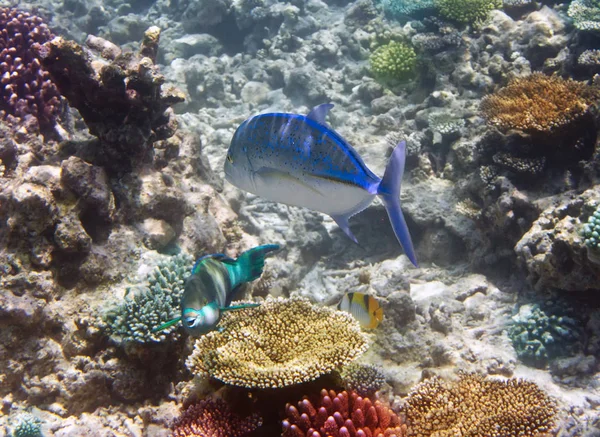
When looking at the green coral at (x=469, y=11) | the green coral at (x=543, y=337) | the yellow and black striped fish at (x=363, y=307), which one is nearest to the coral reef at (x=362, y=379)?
the yellow and black striped fish at (x=363, y=307)

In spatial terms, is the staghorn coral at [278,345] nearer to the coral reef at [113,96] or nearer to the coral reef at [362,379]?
the coral reef at [362,379]

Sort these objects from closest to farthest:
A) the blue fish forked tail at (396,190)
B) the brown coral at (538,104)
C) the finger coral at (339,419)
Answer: the blue fish forked tail at (396,190), the finger coral at (339,419), the brown coral at (538,104)

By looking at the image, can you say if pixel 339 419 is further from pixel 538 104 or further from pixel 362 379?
pixel 538 104

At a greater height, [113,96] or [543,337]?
[113,96]

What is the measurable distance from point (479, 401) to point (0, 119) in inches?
249

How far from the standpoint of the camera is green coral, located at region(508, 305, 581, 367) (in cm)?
440

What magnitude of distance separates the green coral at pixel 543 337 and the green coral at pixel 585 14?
5407 millimetres

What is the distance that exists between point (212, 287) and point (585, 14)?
8946 millimetres

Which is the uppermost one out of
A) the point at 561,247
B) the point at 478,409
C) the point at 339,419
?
the point at 561,247

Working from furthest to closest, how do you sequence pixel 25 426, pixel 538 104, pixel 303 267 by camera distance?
pixel 303 267 → pixel 538 104 → pixel 25 426

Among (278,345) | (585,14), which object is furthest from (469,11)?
(278,345)

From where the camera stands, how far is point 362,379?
345 centimetres

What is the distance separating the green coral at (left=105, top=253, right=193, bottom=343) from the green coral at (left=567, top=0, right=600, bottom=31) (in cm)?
784

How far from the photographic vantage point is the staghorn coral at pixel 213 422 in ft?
9.85
